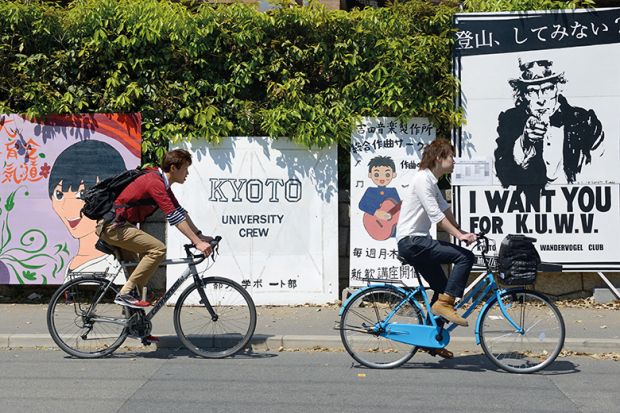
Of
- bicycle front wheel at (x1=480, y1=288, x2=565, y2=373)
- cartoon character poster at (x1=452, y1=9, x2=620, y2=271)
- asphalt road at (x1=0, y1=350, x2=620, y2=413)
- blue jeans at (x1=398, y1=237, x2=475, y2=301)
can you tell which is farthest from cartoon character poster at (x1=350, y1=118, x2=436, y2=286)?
bicycle front wheel at (x1=480, y1=288, x2=565, y2=373)

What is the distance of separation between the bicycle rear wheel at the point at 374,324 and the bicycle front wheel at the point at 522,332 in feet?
1.96

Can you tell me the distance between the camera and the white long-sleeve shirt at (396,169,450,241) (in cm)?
669

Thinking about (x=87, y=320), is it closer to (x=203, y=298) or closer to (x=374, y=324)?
(x=203, y=298)

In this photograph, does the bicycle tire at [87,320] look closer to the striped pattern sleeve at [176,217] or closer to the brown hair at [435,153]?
the striped pattern sleeve at [176,217]

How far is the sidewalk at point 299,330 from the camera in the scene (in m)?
7.84

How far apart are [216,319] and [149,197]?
4.15 ft

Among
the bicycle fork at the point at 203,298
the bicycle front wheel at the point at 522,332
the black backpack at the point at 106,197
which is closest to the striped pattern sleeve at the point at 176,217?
the black backpack at the point at 106,197

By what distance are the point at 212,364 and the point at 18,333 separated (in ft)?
7.64

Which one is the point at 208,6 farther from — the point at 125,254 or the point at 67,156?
the point at 125,254

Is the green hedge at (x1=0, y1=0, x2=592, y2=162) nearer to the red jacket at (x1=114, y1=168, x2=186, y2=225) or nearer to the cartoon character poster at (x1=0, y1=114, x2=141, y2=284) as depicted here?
the cartoon character poster at (x1=0, y1=114, x2=141, y2=284)

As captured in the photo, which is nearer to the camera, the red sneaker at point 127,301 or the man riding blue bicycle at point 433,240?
the man riding blue bicycle at point 433,240

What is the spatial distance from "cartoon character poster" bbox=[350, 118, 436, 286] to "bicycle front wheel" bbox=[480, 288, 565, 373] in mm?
2852

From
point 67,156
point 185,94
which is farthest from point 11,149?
point 185,94

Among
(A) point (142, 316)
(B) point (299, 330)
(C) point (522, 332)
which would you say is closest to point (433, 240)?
(C) point (522, 332)
